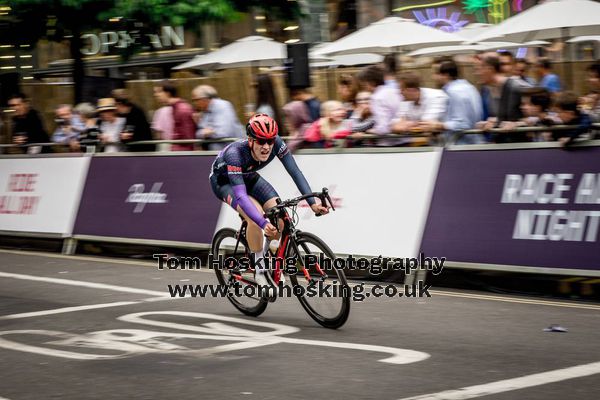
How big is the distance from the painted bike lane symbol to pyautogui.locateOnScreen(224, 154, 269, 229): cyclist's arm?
0.92 m

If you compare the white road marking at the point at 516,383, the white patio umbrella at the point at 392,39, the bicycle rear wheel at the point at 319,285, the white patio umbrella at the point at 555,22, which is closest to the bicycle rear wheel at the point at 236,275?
the bicycle rear wheel at the point at 319,285

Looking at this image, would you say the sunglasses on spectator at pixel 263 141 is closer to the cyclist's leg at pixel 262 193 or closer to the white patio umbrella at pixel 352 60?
the cyclist's leg at pixel 262 193

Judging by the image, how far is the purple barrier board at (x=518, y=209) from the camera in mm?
10414

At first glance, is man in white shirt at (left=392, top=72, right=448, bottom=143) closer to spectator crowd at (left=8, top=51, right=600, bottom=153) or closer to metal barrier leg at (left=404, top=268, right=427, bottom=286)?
spectator crowd at (left=8, top=51, right=600, bottom=153)

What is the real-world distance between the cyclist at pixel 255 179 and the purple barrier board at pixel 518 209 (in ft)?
7.40

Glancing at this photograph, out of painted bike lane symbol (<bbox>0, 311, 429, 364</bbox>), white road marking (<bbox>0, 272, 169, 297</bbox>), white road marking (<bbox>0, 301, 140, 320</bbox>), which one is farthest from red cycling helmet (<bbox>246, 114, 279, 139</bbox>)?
white road marking (<bbox>0, 272, 169, 297</bbox>)

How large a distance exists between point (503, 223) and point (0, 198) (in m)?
8.62

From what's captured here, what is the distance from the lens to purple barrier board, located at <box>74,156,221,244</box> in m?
14.0

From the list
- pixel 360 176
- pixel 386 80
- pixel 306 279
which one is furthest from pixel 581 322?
pixel 386 80

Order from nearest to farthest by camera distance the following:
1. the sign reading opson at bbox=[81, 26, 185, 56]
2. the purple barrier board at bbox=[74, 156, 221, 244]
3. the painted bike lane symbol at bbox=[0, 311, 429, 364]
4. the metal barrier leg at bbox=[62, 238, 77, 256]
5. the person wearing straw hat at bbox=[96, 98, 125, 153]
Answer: the painted bike lane symbol at bbox=[0, 311, 429, 364] → the purple barrier board at bbox=[74, 156, 221, 244] → the metal barrier leg at bbox=[62, 238, 77, 256] → the person wearing straw hat at bbox=[96, 98, 125, 153] → the sign reading opson at bbox=[81, 26, 185, 56]

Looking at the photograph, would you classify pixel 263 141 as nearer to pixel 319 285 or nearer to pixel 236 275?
pixel 319 285

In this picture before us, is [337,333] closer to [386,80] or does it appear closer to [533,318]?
[533,318]

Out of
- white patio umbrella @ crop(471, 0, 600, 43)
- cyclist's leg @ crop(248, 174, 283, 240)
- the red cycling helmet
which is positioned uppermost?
white patio umbrella @ crop(471, 0, 600, 43)

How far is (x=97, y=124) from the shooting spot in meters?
16.8
